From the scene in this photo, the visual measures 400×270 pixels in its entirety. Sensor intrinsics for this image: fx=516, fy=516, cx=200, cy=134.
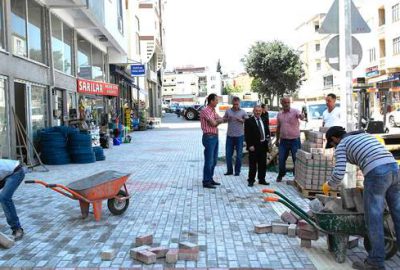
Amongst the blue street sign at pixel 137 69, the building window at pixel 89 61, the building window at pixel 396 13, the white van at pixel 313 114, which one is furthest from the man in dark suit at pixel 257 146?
the building window at pixel 396 13

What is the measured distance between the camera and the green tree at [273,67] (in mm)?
54969

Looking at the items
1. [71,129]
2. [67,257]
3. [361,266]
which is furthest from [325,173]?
[71,129]

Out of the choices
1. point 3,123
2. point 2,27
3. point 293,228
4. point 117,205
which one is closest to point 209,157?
point 117,205

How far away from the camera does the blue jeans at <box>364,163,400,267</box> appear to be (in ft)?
15.8

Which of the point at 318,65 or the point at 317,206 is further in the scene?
the point at 318,65

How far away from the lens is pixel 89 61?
887 inches

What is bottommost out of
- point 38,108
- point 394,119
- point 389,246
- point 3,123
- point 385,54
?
point 389,246

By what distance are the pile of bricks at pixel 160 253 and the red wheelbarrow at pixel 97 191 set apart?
53.2 inches

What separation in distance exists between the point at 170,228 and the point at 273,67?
4982 centimetres

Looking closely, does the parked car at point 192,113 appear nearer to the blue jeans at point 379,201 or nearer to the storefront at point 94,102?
the storefront at point 94,102

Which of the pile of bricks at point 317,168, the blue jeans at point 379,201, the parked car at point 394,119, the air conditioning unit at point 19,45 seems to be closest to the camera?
the blue jeans at point 379,201

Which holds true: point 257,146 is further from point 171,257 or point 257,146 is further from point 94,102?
point 94,102

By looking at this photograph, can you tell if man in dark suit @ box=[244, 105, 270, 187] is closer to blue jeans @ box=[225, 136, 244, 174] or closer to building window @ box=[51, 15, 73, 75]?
blue jeans @ box=[225, 136, 244, 174]

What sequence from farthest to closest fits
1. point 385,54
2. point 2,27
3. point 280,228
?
1. point 385,54
2. point 2,27
3. point 280,228
